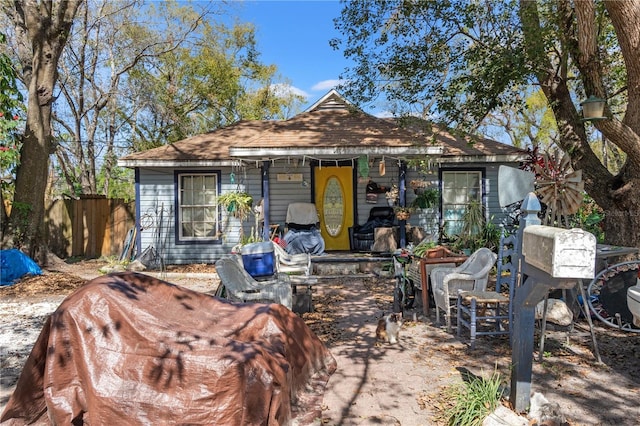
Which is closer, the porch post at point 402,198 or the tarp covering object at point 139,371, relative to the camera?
the tarp covering object at point 139,371

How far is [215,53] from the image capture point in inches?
867

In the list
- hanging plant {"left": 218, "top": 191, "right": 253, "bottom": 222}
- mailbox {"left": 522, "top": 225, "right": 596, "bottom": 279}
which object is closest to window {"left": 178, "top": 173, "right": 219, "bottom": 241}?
hanging plant {"left": 218, "top": 191, "right": 253, "bottom": 222}

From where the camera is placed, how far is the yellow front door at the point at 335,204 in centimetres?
1191

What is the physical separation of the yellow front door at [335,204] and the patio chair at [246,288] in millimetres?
6291

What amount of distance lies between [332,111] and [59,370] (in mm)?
11365

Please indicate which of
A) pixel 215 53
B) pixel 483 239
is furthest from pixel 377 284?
pixel 215 53

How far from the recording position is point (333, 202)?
1195cm

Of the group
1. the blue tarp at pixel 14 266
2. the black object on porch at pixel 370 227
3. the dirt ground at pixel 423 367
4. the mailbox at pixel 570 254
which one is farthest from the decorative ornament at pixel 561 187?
the blue tarp at pixel 14 266

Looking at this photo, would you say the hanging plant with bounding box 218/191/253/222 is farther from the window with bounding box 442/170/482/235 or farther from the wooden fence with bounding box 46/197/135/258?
the wooden fence with bounding box 46/197/135/258

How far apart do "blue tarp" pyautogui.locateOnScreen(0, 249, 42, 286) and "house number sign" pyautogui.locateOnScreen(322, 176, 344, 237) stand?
270 inches

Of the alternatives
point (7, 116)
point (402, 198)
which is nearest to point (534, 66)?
point (402, 198)

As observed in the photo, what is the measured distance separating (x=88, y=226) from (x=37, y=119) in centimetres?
502

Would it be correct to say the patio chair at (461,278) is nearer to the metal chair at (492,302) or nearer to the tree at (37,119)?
the metal chair at (492,302)

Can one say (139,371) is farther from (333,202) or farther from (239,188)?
(333,202)
